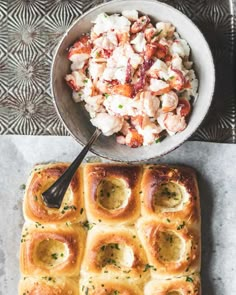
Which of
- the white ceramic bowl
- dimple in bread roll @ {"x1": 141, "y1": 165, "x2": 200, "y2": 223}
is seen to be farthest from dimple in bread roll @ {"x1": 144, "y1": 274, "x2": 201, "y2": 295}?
the white ceramic bowl

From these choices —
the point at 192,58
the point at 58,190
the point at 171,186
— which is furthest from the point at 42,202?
the point at 192,58

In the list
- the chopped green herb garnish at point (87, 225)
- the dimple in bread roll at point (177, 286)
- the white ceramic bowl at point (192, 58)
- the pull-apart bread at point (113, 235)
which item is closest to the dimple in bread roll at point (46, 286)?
the pull-apart bread at point (113, 235)

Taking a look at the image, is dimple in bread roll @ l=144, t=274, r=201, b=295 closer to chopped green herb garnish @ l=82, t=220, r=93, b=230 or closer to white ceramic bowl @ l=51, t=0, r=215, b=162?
chopped green herb garnish @ l=82, t=220, r=93, b=230

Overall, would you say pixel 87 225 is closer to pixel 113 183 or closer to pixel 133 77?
pixel 113 183

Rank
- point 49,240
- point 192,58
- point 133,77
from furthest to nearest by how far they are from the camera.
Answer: point 49,240, point 192,58, point 133,77

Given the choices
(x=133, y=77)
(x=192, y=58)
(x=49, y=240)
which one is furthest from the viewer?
(x=49, y=240)

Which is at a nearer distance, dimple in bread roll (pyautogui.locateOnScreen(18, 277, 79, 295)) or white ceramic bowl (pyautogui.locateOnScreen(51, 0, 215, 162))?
white ceramic bowl (pyautogui.locateOnScreen(51, 0, 215, 162))

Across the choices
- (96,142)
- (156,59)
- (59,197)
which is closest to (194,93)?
(156,59)

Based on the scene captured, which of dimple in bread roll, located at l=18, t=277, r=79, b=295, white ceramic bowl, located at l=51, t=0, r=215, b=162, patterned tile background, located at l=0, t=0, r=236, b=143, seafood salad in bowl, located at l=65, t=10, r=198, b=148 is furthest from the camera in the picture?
patterned tile background, located at l=0, t=0, r=236, b=143
